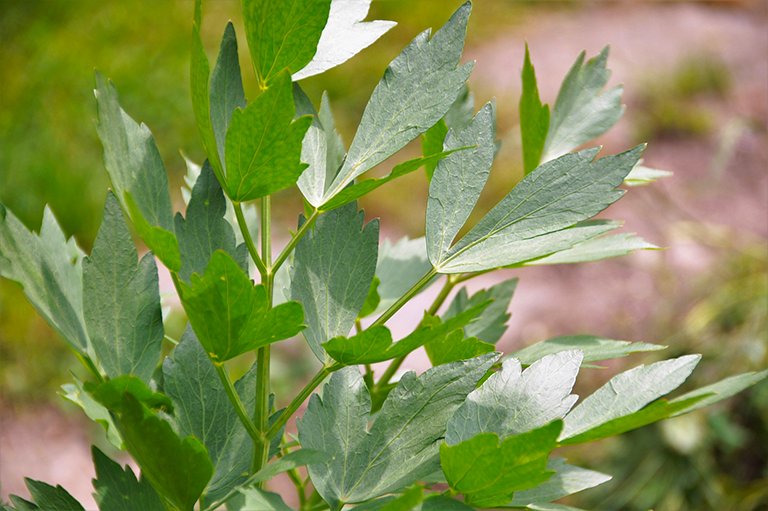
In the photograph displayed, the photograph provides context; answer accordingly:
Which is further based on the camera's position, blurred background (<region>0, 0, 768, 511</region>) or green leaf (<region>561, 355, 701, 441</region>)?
blurred background (<region>0, 0, 768, 511</region>)

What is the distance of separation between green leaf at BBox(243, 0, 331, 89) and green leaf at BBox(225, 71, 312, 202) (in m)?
0.03

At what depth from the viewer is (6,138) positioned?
2.02 meters

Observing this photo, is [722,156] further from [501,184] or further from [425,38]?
[425,38]

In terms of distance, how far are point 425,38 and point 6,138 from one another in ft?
7.05

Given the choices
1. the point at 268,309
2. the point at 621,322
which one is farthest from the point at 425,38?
the point at 621,322

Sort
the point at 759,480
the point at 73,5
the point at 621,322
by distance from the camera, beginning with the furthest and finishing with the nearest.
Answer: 1. the point at 73,5
2. the point at 621,322
3. the point at 759,480

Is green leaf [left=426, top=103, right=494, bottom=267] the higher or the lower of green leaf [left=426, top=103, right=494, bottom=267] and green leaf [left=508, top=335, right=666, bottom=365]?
the higher

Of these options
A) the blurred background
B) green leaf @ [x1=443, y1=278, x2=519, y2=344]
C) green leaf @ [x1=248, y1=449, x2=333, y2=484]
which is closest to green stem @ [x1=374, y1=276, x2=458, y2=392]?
green leaf @ [x1=443, y1=278, x2=519, y2=344]

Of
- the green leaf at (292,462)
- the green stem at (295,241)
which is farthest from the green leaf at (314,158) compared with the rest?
the green leaf at (292,462)

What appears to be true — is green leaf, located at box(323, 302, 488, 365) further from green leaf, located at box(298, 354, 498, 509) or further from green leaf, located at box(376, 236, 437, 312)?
green leaf, located at box(376, 236, 437, 312)

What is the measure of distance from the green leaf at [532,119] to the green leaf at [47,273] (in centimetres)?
24

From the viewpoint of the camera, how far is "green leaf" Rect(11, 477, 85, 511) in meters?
0.27

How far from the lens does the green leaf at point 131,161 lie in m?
0.26

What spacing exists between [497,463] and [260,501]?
0.29 feet
